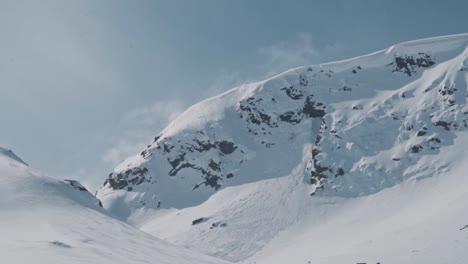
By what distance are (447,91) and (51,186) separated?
83.4 m

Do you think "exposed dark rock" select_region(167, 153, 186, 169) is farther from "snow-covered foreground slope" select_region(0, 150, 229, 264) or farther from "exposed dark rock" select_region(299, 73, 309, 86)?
"snow-covered foreground slope" select_region(0, 150, 229, 264)

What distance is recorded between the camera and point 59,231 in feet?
139

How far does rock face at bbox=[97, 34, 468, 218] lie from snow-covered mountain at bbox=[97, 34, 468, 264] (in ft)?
1.00

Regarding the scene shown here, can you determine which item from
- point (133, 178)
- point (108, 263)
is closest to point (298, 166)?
point (133, 178)

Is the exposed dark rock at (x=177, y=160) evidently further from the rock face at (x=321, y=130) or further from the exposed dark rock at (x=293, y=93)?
the exposed dark rock at (x=293, y=93)

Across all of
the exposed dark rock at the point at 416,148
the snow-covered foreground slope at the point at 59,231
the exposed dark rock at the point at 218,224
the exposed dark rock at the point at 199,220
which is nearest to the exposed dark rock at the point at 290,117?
the exposed dark rock at the point at 416,148

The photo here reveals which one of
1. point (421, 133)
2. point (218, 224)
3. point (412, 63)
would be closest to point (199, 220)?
point (218, 224)

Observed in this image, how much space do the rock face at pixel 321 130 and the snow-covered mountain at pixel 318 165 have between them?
1.00 feet

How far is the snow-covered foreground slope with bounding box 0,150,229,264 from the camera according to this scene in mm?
29578

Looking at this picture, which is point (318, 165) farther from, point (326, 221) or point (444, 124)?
point (444, 124)

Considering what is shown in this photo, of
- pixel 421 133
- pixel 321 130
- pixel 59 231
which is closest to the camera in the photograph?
pixel 59 231

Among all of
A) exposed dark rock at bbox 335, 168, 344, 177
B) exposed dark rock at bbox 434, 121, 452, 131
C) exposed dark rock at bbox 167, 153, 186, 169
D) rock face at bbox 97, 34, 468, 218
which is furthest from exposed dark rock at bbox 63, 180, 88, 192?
exposed dark rock at bbox 434, 121, 452, 131

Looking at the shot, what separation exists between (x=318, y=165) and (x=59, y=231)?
72.1 meters

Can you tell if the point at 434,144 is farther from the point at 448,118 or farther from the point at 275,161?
the point at 275,161
